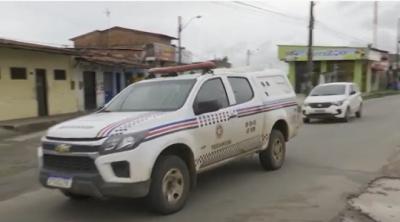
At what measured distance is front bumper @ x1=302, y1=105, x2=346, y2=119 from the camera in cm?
1978

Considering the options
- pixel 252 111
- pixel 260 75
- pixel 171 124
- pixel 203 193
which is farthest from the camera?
pixel 260 75

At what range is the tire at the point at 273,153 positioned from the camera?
910 cm

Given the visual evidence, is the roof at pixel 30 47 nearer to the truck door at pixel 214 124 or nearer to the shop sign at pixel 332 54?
the truck door at pixel 214 124

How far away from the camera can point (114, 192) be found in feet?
19.6

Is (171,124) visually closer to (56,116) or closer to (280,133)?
(280,133)

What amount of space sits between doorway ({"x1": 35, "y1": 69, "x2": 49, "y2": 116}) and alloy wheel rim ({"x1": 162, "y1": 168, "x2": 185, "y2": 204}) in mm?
17925

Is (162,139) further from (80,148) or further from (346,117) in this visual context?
(346,117)

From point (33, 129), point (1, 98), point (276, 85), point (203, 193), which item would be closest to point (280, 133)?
point (276, 85)

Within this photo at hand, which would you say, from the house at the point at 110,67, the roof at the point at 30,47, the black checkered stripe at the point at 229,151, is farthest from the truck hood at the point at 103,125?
the house at the point at 110,67

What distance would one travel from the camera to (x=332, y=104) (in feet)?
65.1

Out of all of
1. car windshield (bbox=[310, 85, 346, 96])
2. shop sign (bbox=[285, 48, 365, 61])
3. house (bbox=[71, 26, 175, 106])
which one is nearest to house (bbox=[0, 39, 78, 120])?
house (bbox=[71, 26, 175, 106])

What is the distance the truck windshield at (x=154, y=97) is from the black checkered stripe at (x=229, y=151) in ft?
2.80

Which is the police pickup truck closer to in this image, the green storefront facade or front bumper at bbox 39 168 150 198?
front bumper at bbox 39 168 150 198

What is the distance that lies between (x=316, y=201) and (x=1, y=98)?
660 inches
